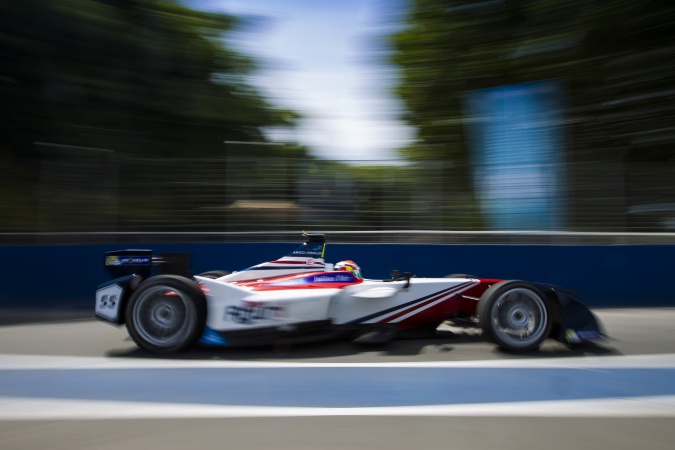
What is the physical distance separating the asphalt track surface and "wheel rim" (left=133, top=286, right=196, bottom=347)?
0.58 ft

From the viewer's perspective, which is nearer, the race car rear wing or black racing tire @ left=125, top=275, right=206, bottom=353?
black racing tire @ left=125, top=275, right=206, bottom=353

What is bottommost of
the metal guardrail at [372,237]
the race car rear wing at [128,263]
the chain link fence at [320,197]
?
the race car rear wing at [128,263]

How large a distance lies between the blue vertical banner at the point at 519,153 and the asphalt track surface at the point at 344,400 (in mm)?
4035

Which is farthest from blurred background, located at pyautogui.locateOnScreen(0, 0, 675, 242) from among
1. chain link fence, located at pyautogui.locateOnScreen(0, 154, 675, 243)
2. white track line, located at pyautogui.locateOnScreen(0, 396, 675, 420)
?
white track line, located at pyautogui.locateOnScreen(0, 396, 675, 420)

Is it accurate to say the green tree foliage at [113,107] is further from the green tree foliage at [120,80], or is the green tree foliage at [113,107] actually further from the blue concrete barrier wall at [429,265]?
the blue concrete barrier wall at [429,265]

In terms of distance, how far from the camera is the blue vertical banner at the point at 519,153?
8219 millimetres

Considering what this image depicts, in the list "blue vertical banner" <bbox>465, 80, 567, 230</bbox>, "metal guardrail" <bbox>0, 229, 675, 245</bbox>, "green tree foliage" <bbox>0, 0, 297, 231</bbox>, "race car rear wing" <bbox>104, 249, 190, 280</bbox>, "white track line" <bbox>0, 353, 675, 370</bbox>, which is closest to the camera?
"white track line" <bbox>0, 353, 675, 370</bbox>

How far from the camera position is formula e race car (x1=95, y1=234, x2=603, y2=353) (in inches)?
173

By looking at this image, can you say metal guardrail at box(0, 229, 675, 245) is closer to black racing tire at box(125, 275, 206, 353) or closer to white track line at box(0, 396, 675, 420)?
black racing tire at box(125, 275, 206, 353)

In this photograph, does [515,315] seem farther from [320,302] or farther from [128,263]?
[128,263]

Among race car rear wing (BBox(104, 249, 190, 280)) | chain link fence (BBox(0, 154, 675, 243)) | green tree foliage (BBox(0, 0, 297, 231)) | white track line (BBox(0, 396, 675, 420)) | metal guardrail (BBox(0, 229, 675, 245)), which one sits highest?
green tree foliage (BBox(0, 0, 297, 231))

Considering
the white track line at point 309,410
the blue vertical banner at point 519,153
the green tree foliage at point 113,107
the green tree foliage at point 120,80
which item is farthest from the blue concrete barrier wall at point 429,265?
the green tree foliage at point 120,80

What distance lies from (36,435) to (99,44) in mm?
10981

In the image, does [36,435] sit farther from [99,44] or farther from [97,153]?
[99,44]
